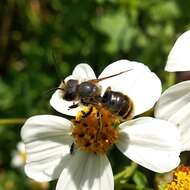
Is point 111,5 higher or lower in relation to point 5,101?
higher

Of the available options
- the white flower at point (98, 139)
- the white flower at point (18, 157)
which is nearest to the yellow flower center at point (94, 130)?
the white flower at point (98, 139)

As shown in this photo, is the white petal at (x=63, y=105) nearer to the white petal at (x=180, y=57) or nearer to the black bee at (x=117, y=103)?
the black bee at (x=117, y=103)

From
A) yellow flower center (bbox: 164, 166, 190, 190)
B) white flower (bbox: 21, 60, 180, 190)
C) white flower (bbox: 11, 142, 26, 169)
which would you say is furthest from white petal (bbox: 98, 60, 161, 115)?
white flower (bbox: 11, 142, 26, 169)

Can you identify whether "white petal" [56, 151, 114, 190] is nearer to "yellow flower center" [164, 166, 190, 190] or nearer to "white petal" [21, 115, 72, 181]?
"white petal" [21, 115, 72, 181]

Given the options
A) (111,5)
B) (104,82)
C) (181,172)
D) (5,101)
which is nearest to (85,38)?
(111,5)

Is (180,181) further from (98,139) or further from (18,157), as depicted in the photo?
(18,157)

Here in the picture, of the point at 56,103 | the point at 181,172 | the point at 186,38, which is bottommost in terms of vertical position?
the point at 181,172

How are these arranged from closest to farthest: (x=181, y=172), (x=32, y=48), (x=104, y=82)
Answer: (x=181, y=172) < (x=104, y=82) < (x=32, y=48)

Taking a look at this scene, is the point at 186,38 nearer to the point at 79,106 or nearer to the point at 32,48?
the point at 79,106
